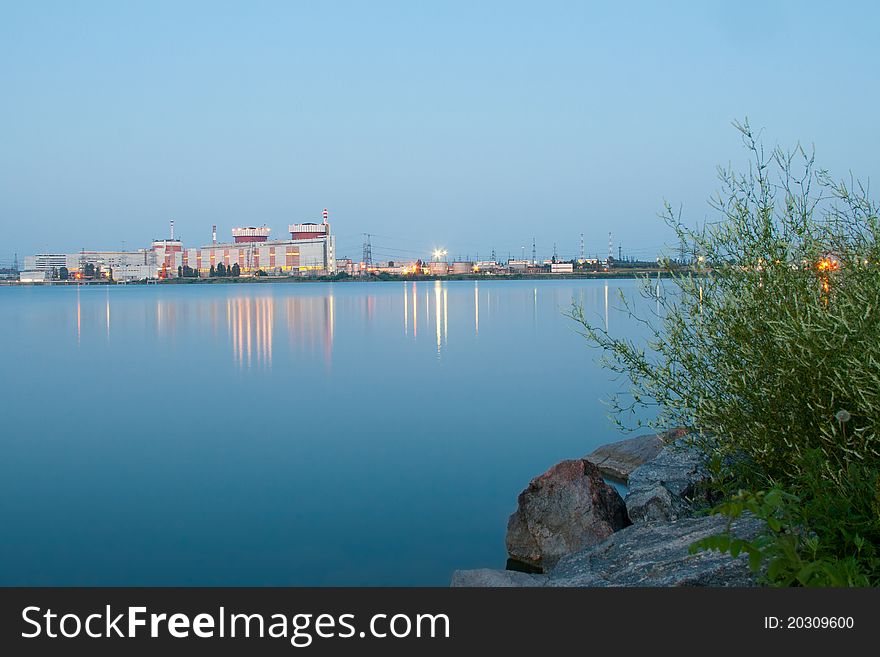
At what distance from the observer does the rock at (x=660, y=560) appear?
7617 millimetres

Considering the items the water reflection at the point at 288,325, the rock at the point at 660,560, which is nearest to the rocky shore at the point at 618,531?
the rock at the point at 660,560

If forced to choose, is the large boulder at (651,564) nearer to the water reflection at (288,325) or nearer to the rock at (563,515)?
the rock at (563,515)

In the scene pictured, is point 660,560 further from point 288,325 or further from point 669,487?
point 288,325

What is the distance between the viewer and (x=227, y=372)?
37438mm

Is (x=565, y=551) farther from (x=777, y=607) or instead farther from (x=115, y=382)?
(x=115, y=382)

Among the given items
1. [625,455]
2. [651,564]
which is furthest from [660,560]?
[625,455]

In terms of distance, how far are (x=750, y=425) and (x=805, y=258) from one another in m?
2.05

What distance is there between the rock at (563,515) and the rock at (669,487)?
395 millimetres

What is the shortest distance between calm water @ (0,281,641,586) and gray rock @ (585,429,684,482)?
196 cm

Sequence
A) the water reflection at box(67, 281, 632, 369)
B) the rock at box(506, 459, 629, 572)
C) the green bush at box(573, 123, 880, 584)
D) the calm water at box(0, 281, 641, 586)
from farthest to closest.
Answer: the water reflection at box(67, 281, 632, 369) < the calm water at box(0, 281, 641, 586) < the rock at box(506, 459, 629, 572) < the green bush at box(573, 123, 880, 584)

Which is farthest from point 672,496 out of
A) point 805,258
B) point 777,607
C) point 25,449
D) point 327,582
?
point 25,449

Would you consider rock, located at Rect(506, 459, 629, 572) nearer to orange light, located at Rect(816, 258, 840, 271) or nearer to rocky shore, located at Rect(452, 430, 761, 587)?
rocky shore, located at Rect(452, 430, 761, 587)

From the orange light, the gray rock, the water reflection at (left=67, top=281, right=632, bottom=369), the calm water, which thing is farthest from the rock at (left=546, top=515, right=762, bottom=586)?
the water reflection at (left=67, top=281, right=632, bottom=369)

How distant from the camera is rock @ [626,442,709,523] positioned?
11008 millimetres
